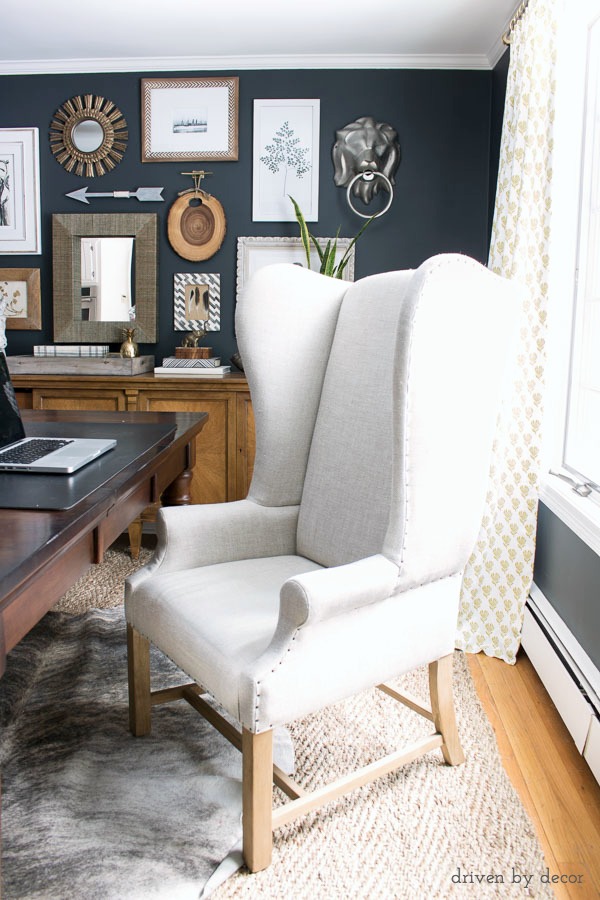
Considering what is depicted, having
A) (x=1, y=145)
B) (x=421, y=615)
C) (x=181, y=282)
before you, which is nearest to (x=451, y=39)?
(x=181, y=282)

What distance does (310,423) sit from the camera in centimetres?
195

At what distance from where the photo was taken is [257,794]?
135cm

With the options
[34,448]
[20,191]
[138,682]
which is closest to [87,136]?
[20,191]

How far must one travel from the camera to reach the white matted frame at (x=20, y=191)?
3844 millimetres

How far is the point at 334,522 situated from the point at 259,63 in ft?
9.11

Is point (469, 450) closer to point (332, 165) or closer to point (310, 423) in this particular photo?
point (310, 423)

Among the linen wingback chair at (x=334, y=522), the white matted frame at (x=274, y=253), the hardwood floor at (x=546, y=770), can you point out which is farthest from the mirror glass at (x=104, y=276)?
the hardwood floor at (x=546, y=770)

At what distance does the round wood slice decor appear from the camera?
377 centimetres

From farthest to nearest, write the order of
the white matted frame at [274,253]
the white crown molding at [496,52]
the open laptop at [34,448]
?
1. the white matted frame at [274,253]
2. the white crown molding at [496,52]
3. the open laptop at [34,448]

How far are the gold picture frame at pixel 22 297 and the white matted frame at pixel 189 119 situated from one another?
0.90 meters

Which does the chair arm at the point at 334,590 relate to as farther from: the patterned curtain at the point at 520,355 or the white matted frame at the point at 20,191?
the white matted frame at the point at 20,191

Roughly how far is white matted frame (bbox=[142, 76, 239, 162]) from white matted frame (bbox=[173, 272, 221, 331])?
60 cm

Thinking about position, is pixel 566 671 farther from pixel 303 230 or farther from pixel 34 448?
pixel 303 230

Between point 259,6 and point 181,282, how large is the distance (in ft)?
4.44
